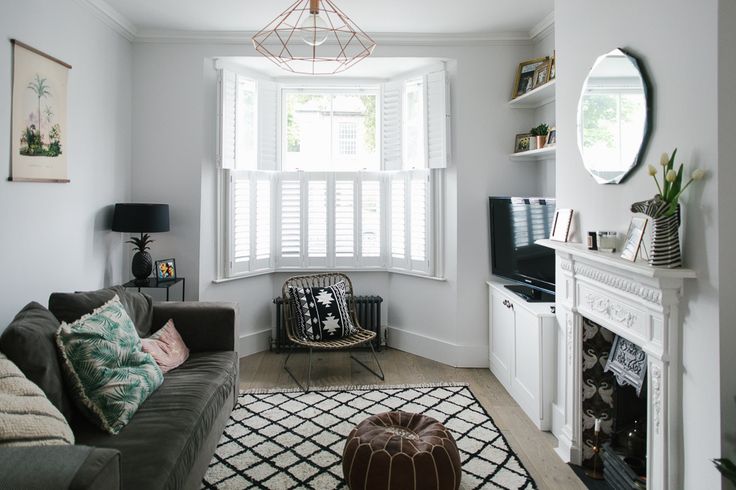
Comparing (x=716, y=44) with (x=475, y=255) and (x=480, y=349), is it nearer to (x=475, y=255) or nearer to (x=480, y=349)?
(x=475, y=255)

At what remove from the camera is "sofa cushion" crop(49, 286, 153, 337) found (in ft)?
8.12

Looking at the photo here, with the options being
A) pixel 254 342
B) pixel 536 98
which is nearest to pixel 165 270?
pixel 254 342

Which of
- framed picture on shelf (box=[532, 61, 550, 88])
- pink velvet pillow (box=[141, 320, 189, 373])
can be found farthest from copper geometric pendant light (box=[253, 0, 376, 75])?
pink velvet pillow (box=[141, 320, 189, 373])

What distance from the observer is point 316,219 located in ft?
15.9

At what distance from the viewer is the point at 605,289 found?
2369mm

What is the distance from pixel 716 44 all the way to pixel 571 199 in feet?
3.99

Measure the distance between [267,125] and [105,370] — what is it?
9.67 feet

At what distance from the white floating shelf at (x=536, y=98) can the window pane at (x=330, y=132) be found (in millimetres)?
1395

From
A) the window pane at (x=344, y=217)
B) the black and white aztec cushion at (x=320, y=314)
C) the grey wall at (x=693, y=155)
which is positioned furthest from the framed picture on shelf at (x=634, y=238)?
the window pane at (x=344, y=217)

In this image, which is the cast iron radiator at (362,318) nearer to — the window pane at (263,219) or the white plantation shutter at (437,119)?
the window pane at (263,219)

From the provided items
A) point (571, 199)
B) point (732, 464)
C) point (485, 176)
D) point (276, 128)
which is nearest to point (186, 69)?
point (276, 128)

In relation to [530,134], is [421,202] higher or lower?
lower

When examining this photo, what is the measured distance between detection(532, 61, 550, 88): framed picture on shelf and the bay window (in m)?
0.92

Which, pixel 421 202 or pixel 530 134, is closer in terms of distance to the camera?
pixel 530 134
